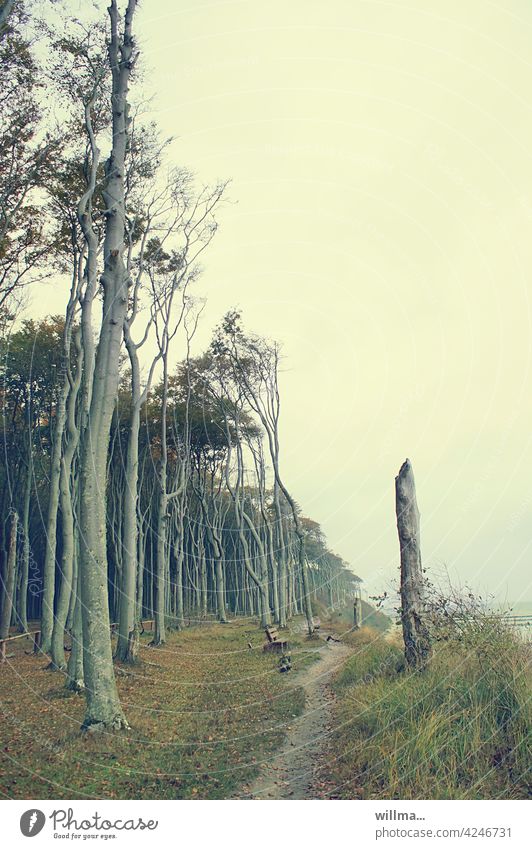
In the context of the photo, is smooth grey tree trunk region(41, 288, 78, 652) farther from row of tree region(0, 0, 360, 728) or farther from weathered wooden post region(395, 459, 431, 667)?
weathered wooden post region(395, 459, 431, 667)

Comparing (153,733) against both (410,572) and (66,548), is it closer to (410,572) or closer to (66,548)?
(410,572)

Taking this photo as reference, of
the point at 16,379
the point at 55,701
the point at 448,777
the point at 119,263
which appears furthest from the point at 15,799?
the point at 16,379

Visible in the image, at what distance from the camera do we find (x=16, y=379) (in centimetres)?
2269

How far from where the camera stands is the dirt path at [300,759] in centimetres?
583

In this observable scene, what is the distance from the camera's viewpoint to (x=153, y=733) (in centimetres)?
795

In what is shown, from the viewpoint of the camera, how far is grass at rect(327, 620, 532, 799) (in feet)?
17.4

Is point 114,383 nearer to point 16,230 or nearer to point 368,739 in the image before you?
point 368,739

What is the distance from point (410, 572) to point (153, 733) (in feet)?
14.7

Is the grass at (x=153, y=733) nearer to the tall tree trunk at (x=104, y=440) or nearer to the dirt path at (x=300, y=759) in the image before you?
the dirt path at (x=300, y=759)

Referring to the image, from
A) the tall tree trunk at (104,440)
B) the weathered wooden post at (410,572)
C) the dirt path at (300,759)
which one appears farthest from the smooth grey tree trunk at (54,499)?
the weathered wooden post at (410,572)

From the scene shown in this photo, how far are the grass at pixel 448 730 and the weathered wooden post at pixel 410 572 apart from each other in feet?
2.02

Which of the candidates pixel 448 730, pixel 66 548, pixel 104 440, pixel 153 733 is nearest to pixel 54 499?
pixel 66 548

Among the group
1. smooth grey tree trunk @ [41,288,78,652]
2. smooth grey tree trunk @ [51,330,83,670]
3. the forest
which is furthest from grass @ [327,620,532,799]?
smooth grey tree trunk @ [41,288,78,652]

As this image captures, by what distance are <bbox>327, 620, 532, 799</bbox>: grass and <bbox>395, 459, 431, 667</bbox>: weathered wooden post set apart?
2.02 feet
